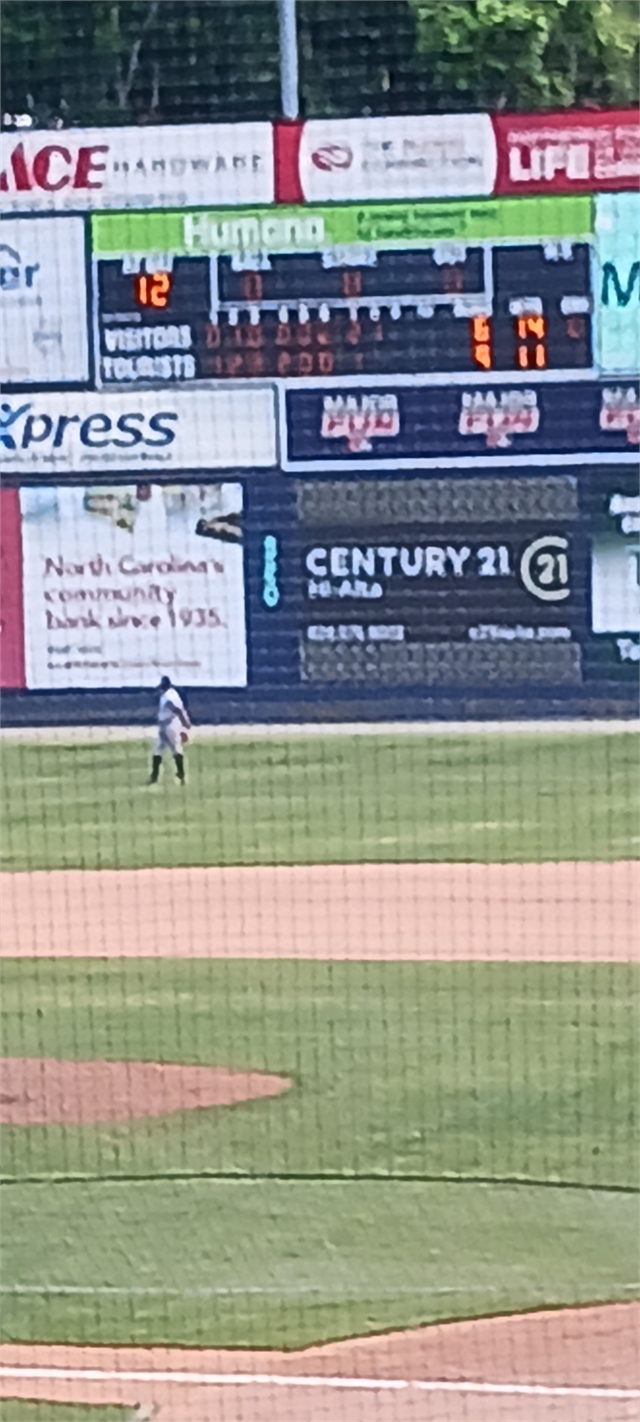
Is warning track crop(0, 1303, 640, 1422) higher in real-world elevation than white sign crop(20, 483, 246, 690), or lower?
lower

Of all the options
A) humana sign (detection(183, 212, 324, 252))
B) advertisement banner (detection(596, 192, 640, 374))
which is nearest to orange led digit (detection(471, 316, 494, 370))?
advertisement banner (detection(596, 192, 640, 374))

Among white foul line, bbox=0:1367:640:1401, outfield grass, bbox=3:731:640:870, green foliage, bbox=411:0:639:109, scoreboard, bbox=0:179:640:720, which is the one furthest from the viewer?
green foliage, bbox=411:0:639:109

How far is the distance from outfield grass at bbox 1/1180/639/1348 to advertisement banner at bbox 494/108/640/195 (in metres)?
4.85

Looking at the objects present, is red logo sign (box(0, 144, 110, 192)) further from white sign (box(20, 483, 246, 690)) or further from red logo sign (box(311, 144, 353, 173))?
white sign (box(20, 483, 246, 690))

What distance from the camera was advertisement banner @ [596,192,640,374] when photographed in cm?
752

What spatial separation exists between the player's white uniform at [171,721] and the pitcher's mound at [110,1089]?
287 centimetres

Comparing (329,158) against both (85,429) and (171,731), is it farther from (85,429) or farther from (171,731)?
(171,731)

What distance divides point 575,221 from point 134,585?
239 centimetres

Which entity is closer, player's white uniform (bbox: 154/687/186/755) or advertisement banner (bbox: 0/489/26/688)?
player's white uniform (bbox: 154/687/186/755)

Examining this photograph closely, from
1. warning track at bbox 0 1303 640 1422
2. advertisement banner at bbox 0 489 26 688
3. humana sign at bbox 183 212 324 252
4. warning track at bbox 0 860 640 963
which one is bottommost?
warning track at bbox 0 860 640 963

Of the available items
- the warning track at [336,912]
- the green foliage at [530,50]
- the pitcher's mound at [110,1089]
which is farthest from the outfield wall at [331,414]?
the pitcher's mound at [110,1089]

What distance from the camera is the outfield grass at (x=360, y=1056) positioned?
3932mm

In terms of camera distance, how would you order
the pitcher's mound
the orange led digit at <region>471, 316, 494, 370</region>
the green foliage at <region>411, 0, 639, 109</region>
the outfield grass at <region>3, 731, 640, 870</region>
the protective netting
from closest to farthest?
the pitcher's mound → the protective netting → the outfield grass at <region>3, 731, 640, 870</region> → the orange led digit at <region>471, 316, 494, 370</region> → the green foliage at <region>411, 0, 639, 109</region>

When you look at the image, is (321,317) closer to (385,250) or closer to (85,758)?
(385,250)
